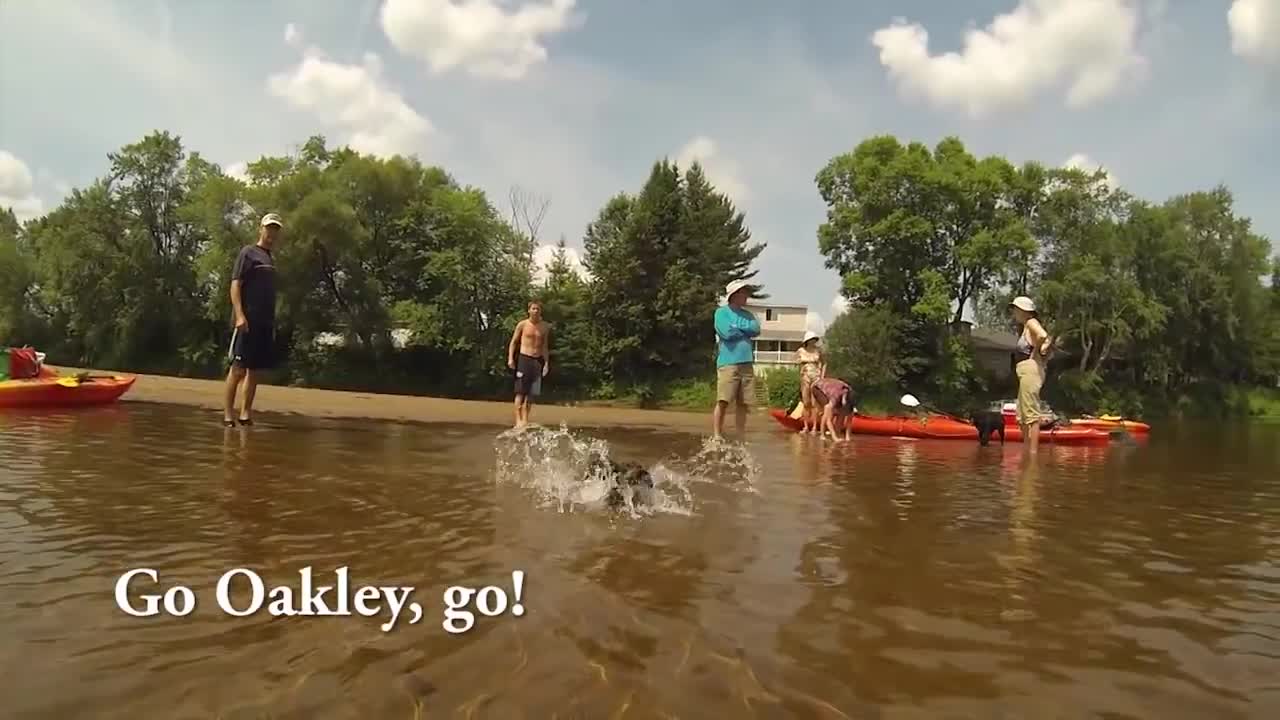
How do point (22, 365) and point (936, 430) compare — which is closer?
point (22, 365)

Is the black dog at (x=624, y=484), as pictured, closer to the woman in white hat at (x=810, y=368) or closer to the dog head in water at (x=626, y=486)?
the dog head in water at (x=626, y=486)

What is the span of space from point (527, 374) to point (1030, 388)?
270 inches

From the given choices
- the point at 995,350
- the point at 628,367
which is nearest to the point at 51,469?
the point at 628,367

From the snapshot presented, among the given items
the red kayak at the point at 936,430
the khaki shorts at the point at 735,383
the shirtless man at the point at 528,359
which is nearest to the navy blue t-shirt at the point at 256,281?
the shirtless man at the point at 528,359

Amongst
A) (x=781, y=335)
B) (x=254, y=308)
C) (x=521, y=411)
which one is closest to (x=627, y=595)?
(x=254, y=308)

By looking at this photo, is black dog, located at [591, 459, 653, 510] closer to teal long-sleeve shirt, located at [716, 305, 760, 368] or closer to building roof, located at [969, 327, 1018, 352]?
teal long-sleeve shirt, located at [716, 305, 760, 368]

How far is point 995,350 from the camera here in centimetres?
5625

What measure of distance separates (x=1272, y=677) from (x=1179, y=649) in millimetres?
306

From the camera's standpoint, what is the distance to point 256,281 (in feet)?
27.8

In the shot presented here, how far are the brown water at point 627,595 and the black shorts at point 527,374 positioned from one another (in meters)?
3.76

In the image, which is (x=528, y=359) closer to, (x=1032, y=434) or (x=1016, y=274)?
(x=1032, y=434)

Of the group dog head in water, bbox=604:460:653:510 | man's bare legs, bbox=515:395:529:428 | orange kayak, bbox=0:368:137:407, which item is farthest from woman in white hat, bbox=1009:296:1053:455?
orange kayak, bbox=0:368:137:407

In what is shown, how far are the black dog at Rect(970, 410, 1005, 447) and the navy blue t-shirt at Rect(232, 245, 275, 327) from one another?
39.8ft

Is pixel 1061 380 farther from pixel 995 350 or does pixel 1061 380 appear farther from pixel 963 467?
pixel 963 467
